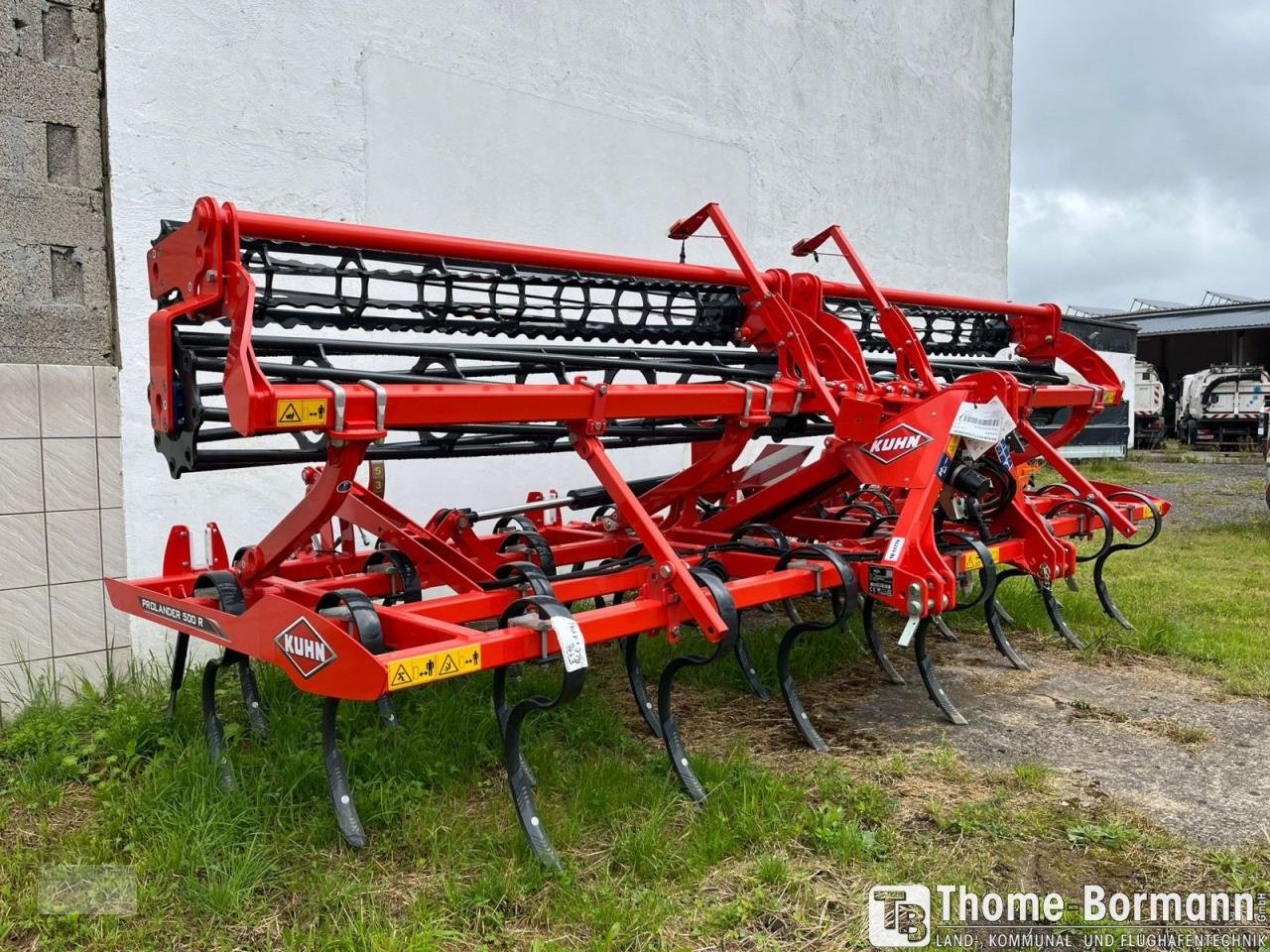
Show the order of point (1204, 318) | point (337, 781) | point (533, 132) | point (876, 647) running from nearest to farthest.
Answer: point (337, 781) < point (876, 647) < point (533, 132) < point (1204, 318)

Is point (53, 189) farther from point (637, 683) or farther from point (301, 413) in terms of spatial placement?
point (637, 683)

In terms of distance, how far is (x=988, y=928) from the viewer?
8.49 feet

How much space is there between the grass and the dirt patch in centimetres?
10

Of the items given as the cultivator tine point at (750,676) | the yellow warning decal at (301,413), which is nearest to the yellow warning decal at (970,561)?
the cultivator tine point at (750,676)

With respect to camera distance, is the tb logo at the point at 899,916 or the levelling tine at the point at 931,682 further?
the levelling tine at the point at 931,682

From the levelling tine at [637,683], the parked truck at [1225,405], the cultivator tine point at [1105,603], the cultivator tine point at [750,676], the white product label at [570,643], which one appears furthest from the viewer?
the parked truck at [1225,405]

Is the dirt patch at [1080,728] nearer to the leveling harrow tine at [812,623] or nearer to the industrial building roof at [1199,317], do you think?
the leveling harrow tine at [812,623]

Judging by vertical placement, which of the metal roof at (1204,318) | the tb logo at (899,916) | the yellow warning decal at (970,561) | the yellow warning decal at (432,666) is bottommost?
the tb logo at (899,916)

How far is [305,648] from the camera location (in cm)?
262

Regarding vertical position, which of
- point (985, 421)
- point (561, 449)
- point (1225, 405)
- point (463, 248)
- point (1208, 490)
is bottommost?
point (1208, 490)

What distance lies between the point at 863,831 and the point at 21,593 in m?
3.27

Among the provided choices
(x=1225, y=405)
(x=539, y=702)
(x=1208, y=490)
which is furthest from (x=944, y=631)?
(x=1225, y=405)

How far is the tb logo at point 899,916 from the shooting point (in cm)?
252

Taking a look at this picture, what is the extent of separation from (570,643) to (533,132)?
13.1ft
